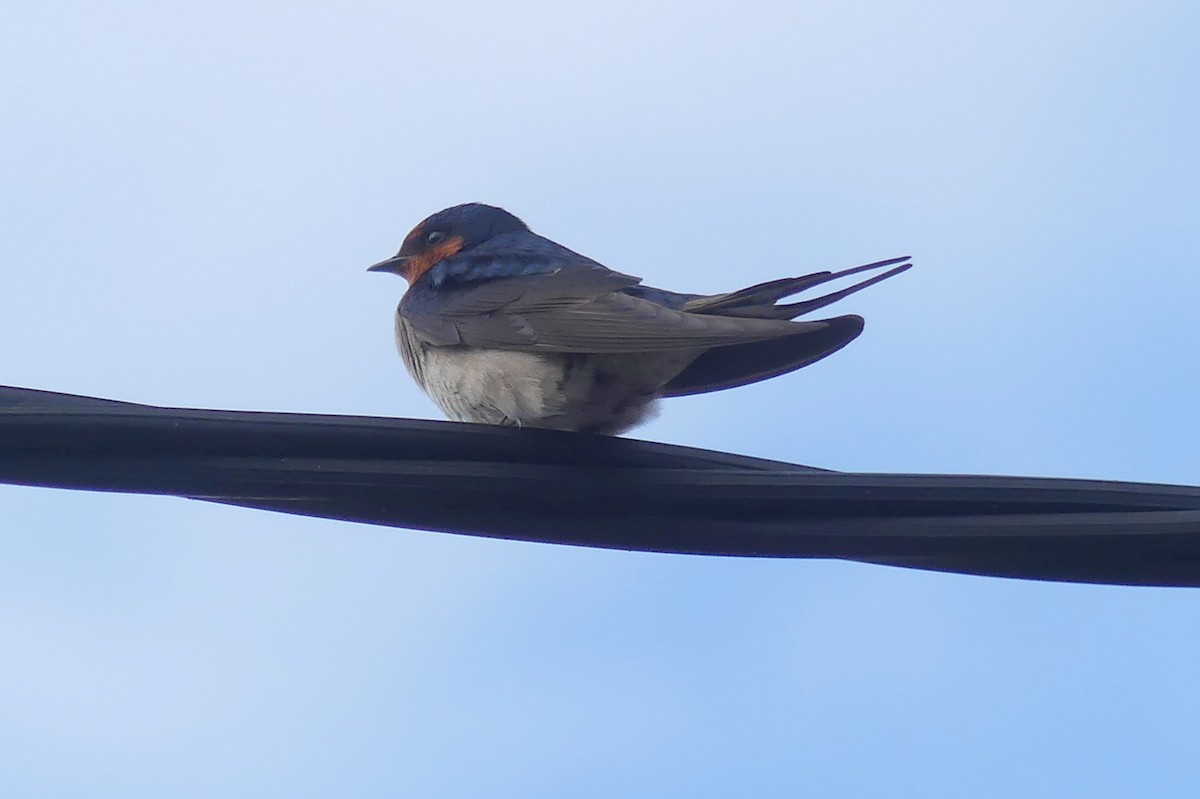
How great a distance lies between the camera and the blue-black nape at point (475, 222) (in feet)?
15.2

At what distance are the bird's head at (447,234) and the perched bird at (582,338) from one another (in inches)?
29.7

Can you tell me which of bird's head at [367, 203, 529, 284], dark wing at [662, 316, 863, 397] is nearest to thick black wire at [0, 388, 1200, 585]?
dark wing at [662, 316, 863, 397]

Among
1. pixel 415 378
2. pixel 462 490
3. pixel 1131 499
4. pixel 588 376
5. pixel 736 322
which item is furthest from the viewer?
pixel 415 378

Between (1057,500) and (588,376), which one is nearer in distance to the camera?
(1057,500)

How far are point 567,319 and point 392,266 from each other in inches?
66.1

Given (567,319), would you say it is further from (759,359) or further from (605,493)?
(605,493)

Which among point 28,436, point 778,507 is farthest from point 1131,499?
point 28,436

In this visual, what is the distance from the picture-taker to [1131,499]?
7.20 feet

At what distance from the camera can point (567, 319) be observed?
3.34m

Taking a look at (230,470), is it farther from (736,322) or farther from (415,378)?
(415,378)

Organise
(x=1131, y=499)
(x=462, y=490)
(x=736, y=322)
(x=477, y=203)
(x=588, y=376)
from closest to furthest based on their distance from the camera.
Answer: (x=1131, y=499) → (x=462, y=490) → (x=736, y=322) → (x=588, y=376) → (x=477, y=203)

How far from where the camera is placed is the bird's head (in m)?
4.64

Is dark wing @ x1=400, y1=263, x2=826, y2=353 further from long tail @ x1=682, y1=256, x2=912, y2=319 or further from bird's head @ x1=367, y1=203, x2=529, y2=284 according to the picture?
bird's head @ x1=367, y1=203, x2=529, y2=284

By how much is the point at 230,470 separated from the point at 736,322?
1168 millimetres
